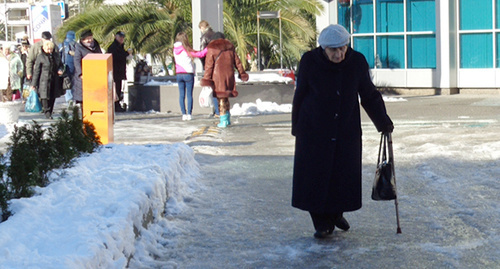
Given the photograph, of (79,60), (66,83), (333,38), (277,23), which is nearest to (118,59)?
(66,83)

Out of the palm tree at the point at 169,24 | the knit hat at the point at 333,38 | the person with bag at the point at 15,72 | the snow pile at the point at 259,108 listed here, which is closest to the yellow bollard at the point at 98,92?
the knit hat at the point at 333,38

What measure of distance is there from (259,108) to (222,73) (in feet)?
12.6

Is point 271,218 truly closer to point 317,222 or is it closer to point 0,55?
point 317,222

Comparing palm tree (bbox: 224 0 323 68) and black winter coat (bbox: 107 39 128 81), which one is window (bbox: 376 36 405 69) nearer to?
palm tree (bbox: 224 0 323 68)

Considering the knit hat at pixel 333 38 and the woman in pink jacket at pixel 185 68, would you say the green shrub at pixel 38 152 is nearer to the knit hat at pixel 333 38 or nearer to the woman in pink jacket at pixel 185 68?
the knit hat at pixel 333 38

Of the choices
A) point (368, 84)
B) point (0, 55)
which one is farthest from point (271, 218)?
point (0, 55)

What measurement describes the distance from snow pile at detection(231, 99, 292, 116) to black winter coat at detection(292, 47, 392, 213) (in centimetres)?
1214

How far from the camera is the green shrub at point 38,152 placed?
6.67 m

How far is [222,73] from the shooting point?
1603 cm

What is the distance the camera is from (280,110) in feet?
64.4

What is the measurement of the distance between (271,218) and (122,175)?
1.32 m

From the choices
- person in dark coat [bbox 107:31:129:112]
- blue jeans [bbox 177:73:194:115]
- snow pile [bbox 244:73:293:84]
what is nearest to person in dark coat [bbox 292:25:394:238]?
blue jeans [bbox 177:73:194:115]

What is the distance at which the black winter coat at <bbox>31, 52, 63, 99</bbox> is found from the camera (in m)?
18.3

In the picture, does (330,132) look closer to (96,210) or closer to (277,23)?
(96,210)
